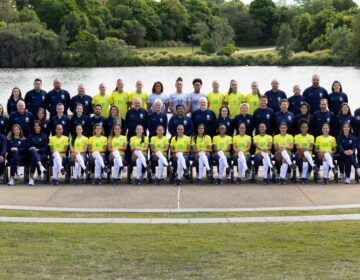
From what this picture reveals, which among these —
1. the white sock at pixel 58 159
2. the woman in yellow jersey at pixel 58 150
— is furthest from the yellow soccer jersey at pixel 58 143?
the white sock at pixel 58 159

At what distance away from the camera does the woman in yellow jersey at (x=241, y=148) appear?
16.1 metres

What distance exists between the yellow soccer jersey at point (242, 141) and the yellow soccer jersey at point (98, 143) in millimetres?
2776

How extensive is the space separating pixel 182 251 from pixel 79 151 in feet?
23.6

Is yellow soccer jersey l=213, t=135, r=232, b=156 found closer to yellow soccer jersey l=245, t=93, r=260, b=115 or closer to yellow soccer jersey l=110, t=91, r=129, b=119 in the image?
yellow soccer jersey l=245, t=93, r=260, b=115

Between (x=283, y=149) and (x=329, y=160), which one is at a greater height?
(x=283, y=149)

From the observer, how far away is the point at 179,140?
16.1 m

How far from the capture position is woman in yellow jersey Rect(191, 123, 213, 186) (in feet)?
52.6

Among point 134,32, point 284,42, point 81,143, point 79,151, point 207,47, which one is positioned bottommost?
point 79,151

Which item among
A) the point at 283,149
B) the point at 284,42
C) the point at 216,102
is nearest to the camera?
the point at 283,149

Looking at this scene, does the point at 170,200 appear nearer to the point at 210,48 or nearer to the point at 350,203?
the point at 350,203

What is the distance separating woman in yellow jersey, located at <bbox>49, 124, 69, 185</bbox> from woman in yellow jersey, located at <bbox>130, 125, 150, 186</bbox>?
1424 mm

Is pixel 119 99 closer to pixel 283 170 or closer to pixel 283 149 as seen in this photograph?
pixel 283 149

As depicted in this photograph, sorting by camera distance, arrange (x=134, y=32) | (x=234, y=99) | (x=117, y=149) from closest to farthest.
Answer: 1. (x=117, y=149)
2. (x=234, y=99)
3. (x=134, y=32)

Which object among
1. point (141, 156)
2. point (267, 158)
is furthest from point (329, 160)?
point (141, 156)
